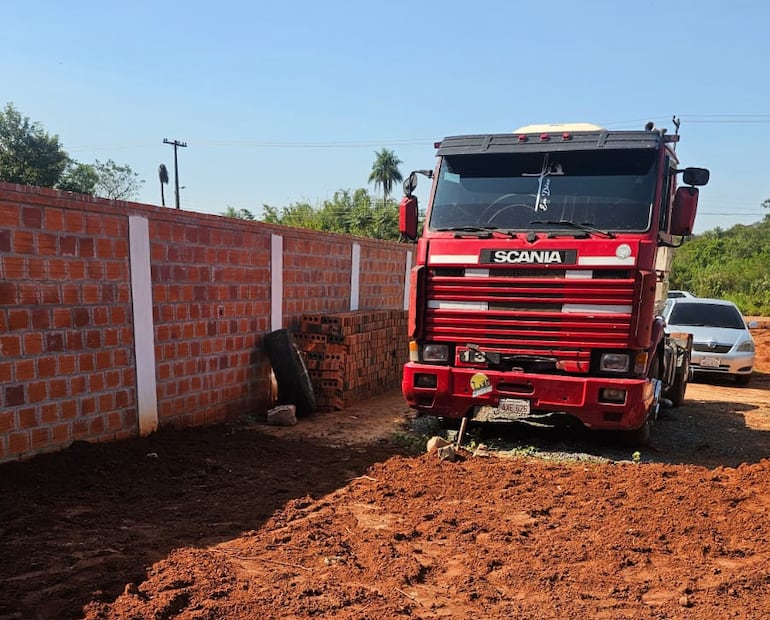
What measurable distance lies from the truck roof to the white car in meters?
6.79

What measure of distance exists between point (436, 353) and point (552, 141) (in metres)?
2.45

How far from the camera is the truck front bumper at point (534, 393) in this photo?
18.4 feet

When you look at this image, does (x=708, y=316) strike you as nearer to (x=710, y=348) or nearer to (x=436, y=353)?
(x=710, y=348)

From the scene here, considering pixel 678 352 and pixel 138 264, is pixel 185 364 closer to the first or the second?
pixel 138 264

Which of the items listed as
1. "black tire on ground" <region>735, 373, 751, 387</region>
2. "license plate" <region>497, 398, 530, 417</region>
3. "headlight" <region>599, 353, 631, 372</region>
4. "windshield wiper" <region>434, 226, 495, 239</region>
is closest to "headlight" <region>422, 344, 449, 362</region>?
"license plate" <region>497, 398, 530, 417</region>

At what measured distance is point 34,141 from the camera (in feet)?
129

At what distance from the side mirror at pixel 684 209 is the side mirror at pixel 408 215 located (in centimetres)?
262

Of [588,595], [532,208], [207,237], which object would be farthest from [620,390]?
[207,237]

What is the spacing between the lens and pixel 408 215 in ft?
21.7

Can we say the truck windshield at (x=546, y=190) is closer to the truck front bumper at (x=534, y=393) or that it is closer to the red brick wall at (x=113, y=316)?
the truck front bumper at (x=534, y=393)

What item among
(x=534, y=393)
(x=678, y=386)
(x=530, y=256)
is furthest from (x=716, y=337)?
(x=530, y=256)

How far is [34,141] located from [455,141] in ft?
136

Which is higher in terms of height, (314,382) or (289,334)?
(289,334)

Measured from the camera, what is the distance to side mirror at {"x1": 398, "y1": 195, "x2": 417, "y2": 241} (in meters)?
6.63
